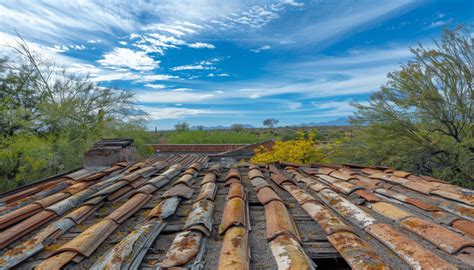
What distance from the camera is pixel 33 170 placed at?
11.9 m

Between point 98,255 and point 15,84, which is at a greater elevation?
point 15,84

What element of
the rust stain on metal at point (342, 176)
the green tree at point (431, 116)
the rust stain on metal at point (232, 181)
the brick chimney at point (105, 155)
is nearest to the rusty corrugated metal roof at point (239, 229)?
the rust stain on metal at point (232, 181)

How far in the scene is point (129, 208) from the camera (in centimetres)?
266

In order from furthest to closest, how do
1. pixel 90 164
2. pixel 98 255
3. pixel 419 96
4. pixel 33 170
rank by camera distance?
pixel 33 170, pixel 419 96, pixel 90 164, pixel 98 255

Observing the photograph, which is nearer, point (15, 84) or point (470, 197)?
point (470, 197)

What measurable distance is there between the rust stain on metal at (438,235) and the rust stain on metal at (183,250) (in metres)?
1.75

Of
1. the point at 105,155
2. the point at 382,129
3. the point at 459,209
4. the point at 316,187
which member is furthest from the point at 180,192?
the point at 382,129

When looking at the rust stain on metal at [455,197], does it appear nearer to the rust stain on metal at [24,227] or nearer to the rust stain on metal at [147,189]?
the rust stain on metal at [147,189]

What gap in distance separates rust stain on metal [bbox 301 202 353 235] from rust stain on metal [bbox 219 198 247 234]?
656mm

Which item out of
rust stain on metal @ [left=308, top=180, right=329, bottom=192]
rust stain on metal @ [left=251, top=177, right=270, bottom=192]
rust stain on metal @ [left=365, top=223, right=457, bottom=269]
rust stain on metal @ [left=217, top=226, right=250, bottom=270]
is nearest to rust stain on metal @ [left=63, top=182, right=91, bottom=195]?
rust stain on metal @ [left=251, top=177, right=270, bottom=192]

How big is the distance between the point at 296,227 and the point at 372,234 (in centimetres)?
59

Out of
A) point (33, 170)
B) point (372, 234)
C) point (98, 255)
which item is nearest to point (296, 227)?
point (372, 234)

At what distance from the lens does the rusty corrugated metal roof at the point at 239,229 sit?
167 cm

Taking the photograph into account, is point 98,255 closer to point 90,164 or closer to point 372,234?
point 372,234
